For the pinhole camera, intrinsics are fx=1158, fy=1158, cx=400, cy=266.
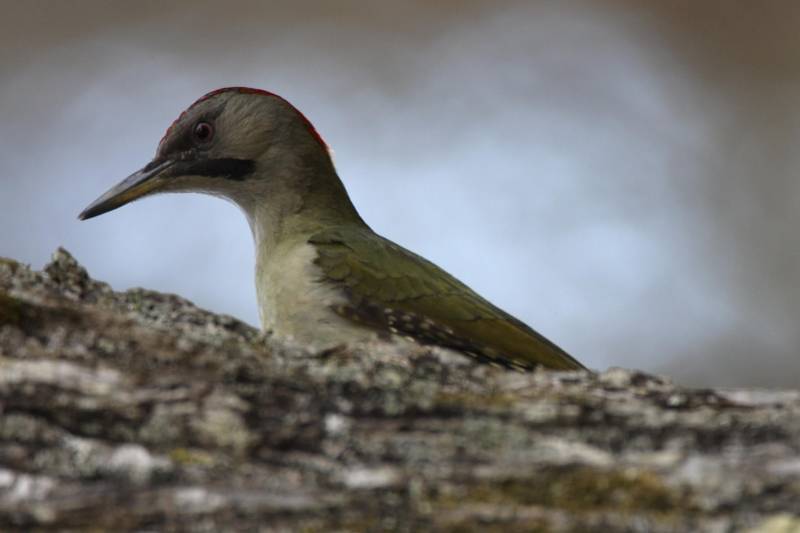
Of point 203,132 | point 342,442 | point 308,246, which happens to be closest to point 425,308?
point 308,246

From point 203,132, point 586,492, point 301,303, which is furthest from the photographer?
point 203,132

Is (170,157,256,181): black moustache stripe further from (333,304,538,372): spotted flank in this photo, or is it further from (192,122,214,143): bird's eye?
(333,304,538,372): spotted flank

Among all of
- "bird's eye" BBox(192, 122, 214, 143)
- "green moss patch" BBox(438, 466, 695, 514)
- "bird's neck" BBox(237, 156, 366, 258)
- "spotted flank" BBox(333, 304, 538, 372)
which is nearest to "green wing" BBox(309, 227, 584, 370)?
"spotted flank" BBox(333, 304, 538, 372)

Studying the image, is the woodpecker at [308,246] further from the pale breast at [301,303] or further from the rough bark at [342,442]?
the rough bark at [342,442]

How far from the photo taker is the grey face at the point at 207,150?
16.5 feet

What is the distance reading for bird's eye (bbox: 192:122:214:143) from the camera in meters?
5.14

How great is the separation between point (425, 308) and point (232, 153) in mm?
1328

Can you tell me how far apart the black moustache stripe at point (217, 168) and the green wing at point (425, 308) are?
66cm

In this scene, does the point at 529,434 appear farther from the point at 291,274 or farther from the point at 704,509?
the point at 291,274

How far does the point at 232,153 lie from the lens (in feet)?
17.1

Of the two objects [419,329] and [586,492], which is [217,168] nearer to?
[419,329]

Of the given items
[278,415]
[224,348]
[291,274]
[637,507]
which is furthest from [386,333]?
[637,507]

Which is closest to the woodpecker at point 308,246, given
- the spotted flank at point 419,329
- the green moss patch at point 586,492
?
the spotted flank at point 419,329

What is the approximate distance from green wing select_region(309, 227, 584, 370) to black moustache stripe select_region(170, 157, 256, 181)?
0.66m
